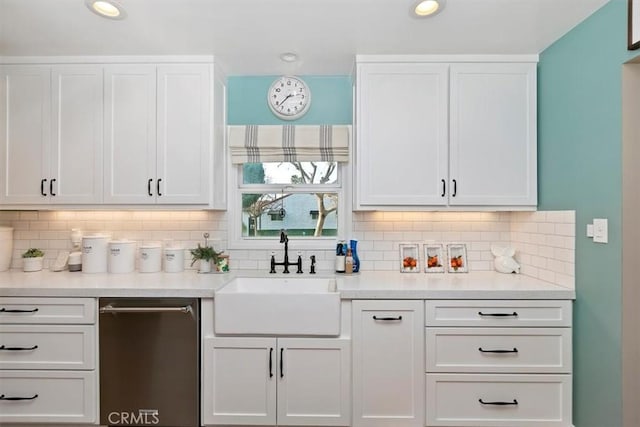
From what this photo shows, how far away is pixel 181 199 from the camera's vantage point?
2426mm

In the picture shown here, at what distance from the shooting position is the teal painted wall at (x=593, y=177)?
69.3 inches

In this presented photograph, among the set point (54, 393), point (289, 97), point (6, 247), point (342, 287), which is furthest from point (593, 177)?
point (6, 247)

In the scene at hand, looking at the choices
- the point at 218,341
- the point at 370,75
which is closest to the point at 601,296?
the point at 370,75

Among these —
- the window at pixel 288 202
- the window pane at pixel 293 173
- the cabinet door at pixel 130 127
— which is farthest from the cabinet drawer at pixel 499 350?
the cabinet door at pixel 130 127

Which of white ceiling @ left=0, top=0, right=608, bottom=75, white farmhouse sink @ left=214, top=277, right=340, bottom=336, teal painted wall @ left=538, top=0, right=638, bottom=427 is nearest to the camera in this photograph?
teal painted wall @ left=538, top=0, right=638, bottom=427

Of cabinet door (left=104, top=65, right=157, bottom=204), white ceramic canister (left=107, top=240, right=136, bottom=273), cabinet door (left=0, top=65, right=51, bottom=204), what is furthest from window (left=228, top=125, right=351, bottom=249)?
cabinet door (left=0, top=65, right=51, bottom=204)

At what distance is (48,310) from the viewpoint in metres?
2.09

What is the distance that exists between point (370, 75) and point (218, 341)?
1.84 metres

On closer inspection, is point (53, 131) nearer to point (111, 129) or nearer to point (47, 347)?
point (111, 129)

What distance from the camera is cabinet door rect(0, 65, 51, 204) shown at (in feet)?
7.93

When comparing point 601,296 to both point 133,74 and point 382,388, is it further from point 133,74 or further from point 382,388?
point 133,74

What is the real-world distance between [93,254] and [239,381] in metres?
1.38

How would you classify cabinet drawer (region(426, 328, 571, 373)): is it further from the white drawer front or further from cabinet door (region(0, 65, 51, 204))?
cabinet door (region(0, 65, 51, 204))

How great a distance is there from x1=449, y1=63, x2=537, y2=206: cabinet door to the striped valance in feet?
2.51
